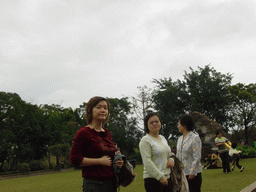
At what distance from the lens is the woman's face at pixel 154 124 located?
12.9ft

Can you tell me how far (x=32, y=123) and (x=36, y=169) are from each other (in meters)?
5.24

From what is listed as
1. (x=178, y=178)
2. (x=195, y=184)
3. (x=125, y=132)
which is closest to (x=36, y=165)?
(x=125, y=132)

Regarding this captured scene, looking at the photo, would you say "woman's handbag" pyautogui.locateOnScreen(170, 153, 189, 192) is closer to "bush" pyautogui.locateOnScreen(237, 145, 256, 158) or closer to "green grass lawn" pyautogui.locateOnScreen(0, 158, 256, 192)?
"green grass lawn" pyautogui.locateOnScreen(0, 158, 256, 192)

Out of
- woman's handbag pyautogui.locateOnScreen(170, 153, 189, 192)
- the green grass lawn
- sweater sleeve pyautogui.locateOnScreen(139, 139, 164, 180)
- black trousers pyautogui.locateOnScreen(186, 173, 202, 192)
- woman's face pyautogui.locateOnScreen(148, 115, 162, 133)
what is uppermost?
woman's face pyautogui.locateOnScreen(148, 115, 162, 133)

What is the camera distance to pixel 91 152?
2.70 meters

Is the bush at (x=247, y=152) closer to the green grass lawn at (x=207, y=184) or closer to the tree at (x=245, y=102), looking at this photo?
the tree at (x=245, y=102)

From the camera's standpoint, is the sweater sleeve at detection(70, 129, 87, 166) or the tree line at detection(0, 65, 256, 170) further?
the tree line at detection(0, 65, 256, 170)

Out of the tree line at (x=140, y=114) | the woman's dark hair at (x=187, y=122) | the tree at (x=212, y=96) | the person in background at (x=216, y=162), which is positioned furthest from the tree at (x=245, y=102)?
the woman's dark hair at (x=187, y=122)

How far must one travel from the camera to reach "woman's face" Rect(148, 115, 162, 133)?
392cm

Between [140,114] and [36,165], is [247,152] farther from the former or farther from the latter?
[36,165]

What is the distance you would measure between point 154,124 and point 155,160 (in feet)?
1.64

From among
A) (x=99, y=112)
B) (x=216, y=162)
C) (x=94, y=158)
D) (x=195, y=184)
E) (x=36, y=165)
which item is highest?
(x=99, y=112)

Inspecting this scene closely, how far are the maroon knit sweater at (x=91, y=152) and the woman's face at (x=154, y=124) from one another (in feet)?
4.06

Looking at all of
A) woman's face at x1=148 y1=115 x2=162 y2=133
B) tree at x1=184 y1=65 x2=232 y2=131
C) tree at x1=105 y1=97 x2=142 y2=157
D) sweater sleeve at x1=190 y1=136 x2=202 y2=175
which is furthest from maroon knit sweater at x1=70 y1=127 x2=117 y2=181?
tree at x1=105 y1=97 x2=142 y2=157
